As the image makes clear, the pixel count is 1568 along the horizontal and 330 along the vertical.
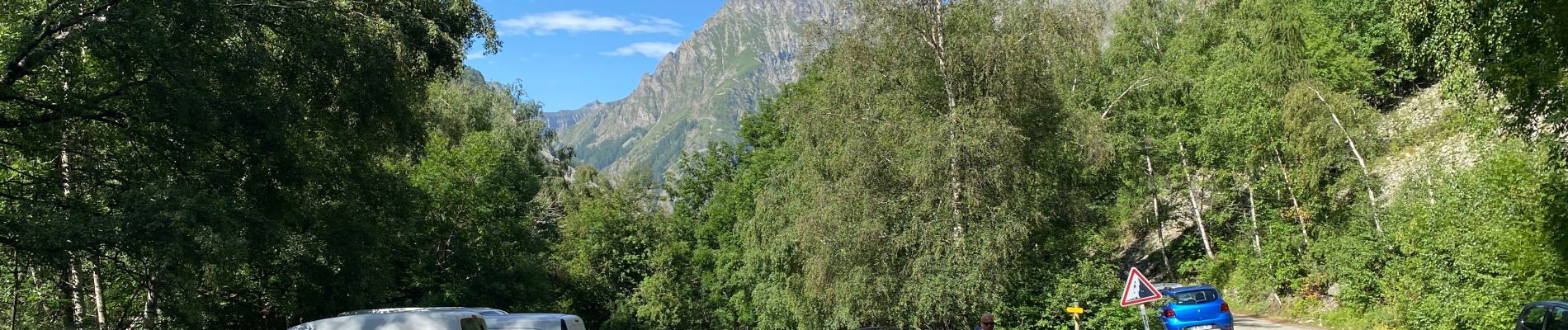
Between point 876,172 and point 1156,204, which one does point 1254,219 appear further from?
point 876,172

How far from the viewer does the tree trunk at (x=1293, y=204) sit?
2725cm

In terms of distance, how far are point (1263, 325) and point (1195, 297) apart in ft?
20.5

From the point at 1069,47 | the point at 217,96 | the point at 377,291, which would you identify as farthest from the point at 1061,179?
the point at 217,96

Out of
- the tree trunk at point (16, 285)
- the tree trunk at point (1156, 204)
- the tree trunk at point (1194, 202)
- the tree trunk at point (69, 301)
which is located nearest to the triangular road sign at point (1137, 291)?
the tree trunk at point (16, 285)

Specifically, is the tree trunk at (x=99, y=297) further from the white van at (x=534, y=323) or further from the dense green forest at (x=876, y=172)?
the white van at (x=534, y=323)

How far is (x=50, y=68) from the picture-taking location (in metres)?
12.3

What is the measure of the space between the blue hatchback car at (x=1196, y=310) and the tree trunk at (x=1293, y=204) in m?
9.20

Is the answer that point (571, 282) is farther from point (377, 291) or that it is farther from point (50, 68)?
point (50, 68)

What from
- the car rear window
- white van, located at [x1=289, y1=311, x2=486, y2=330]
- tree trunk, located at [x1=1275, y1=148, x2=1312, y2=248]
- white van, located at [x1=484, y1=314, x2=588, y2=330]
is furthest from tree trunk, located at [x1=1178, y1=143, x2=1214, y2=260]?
white van, located at [x1=289, y1=311, x2=486, y2=330]

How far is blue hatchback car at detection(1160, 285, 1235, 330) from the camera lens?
1947cm

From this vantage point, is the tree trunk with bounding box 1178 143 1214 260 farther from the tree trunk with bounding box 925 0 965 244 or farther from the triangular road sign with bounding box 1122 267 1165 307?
the triangular road sign with bounding box 1122 267 1165 307

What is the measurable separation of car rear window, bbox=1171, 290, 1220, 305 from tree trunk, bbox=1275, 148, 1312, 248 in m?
9.09

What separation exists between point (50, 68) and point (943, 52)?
637 inches

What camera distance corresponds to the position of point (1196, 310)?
1956 cm
